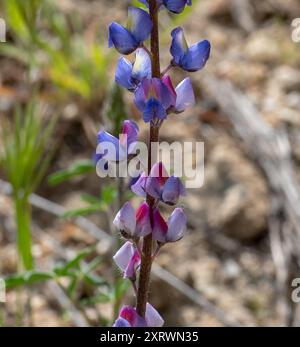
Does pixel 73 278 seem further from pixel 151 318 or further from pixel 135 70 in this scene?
pixel 135 70

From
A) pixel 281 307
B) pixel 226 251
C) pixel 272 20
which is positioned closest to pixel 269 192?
pixel 226 251

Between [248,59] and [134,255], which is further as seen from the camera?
[248,59]

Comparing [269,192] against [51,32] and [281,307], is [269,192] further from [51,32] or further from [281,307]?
[51,32]

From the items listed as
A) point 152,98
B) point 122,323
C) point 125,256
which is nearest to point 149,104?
point 152,98

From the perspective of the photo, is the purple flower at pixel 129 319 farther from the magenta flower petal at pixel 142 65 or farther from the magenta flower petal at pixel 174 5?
the magenta flower petal at pixel 174 5

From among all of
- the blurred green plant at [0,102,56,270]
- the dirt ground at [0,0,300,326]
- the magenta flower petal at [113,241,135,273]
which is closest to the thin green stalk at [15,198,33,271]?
the blurred green plant at [0,102,56,270]
